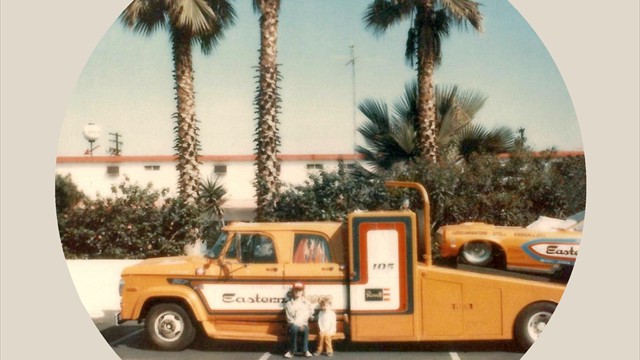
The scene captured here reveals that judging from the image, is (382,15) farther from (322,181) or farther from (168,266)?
(168,266)

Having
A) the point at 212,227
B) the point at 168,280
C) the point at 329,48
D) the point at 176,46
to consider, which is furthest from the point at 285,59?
the point at 168,280

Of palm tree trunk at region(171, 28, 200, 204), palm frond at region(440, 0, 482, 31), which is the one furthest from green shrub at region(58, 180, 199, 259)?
palm frond at region(440, 0, 482, 31)

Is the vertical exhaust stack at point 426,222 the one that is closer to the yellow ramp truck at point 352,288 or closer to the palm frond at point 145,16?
the yellow ramp truck at point 352,288

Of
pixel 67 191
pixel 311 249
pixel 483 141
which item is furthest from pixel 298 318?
pixel 67 191

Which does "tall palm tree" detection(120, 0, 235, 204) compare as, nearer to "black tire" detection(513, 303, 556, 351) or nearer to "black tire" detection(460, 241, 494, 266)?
"black tire" detection(460, 241, 494, 266)

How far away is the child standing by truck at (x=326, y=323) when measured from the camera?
11.0 metres

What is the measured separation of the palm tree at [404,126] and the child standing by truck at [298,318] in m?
1.77

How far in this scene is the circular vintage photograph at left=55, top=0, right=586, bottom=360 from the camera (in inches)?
436

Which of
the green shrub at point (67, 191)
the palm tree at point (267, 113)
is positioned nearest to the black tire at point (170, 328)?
the palm tree at point (267, 113)

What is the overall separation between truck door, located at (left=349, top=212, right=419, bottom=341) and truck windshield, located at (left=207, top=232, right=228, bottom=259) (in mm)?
1603

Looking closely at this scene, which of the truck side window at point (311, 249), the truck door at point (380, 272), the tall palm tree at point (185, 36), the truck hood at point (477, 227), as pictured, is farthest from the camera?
the tall palm tree at point (185, 36)

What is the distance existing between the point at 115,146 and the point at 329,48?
2932 millimetres

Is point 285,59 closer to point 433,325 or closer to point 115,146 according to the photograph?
point 115,146

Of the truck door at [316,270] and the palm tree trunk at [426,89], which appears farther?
the palm tree trunk at [426,89]
